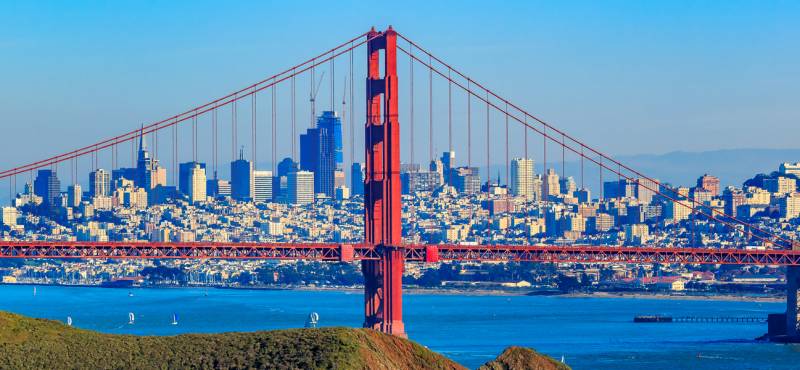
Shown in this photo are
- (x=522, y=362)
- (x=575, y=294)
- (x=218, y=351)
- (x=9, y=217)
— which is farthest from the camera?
(x=9, y=217)

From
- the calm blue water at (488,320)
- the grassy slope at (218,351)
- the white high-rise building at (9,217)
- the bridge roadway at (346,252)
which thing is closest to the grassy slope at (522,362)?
the grassy slope at (218,351)

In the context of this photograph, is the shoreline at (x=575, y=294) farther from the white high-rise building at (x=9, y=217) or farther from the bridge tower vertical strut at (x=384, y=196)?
the bridge tower vertical strut at (x=384, y=196)

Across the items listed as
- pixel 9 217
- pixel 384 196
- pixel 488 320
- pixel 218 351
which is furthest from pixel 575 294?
pixel 218 351

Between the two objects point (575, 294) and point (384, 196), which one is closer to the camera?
point (384, 196)

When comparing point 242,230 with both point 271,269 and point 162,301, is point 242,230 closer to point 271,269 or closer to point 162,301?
point 271,269

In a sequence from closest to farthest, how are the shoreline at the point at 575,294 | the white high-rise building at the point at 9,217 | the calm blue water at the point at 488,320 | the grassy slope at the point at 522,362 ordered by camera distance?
the grassy slope at the point at 522,362 → the calm blue water at the point at 488,320 → the shoreline at the point at 575,294 → the white high-rise building at the point at 9,217

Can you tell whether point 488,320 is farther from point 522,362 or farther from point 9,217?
point 9,217

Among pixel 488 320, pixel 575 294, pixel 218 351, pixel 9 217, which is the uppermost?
pixel 9 217
